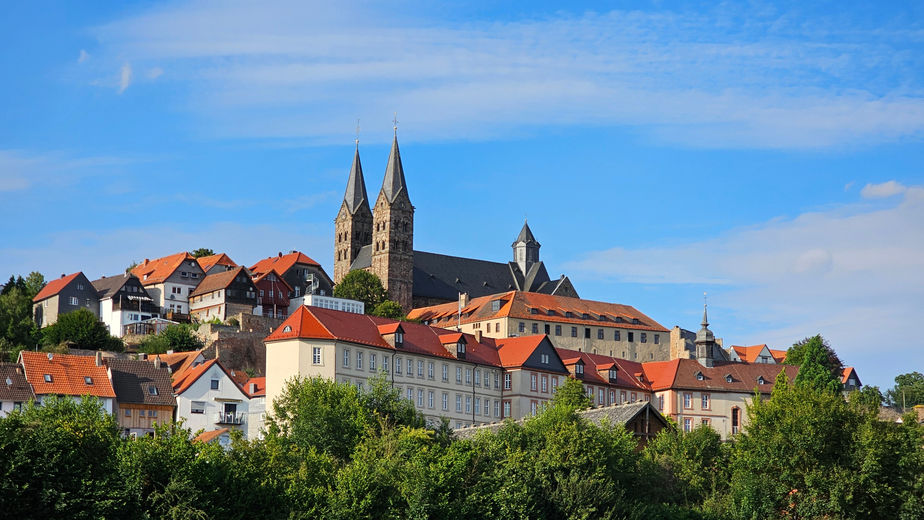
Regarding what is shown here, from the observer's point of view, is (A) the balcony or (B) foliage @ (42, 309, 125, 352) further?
(B) foliage @ (42, 309, 125, 352)

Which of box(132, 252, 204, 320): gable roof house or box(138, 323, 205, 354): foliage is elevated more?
box(132, 252, 204, 320): gable roof house

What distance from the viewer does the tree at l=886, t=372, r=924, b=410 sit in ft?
552

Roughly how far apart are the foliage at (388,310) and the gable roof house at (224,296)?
11.8 metres

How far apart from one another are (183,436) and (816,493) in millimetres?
32765

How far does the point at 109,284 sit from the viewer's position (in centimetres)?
14588

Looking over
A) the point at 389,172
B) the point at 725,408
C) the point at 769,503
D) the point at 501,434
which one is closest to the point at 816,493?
the point at 769,503

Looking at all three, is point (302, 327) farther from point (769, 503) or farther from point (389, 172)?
point (389, 172)

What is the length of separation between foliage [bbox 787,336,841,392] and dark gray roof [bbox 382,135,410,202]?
63319 millimetres

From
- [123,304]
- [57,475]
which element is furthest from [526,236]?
[57,475]

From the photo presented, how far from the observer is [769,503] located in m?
76.2

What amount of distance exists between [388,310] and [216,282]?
16.6 m

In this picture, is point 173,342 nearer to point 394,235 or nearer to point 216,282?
point 216,282

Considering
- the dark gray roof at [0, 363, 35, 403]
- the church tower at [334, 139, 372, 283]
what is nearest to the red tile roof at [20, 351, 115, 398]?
the dark gray roof at [0, 363, 35, 403]

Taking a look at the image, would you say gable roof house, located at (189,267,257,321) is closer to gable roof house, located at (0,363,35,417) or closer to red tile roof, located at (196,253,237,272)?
red tile roof, located at (196,253,237,272)
